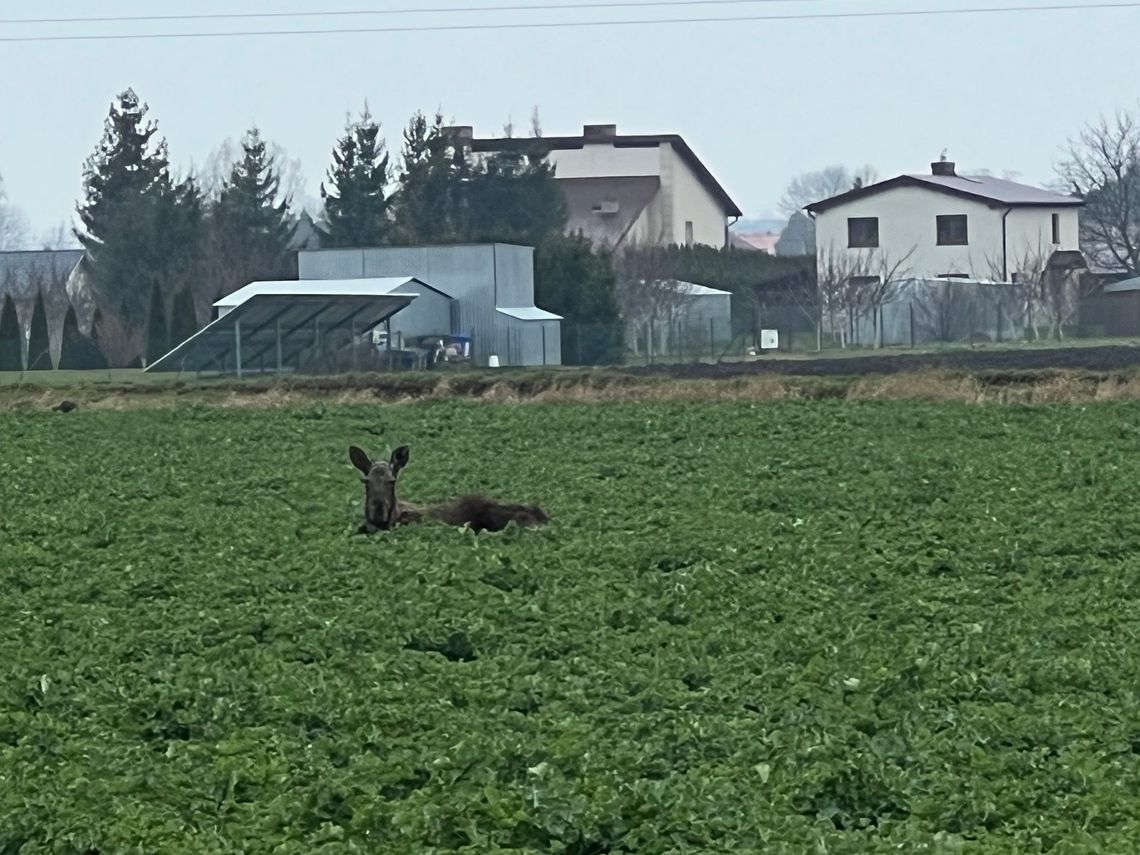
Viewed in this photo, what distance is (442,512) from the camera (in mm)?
17344

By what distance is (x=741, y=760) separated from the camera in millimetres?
8820

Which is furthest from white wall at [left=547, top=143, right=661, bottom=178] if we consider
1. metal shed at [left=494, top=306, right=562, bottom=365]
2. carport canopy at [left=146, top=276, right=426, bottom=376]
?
carport canopy at [left=146, top=276, right=426, bottom=376]

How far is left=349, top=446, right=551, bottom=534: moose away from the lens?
55.4ft

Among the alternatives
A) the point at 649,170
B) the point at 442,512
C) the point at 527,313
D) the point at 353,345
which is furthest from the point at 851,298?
the point at 442,512

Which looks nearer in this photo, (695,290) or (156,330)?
(156,330)

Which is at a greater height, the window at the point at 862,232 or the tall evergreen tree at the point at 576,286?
the window at the point at 862,232

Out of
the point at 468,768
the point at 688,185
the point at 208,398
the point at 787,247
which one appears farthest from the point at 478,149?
the point at 468,768

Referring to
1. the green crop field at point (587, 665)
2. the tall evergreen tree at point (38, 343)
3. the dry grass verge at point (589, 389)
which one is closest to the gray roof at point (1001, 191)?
the tall evergreen tree at point (38, 343)

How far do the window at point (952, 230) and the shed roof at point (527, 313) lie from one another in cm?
2731

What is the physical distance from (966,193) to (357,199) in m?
24.1

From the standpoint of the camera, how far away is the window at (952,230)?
267 feet

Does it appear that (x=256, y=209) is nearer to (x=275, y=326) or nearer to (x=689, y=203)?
(x=689, y=203)

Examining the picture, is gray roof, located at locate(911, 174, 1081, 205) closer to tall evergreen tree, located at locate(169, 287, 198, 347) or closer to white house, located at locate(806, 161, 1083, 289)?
white house, located at locate(806, 161, 1083, 289)

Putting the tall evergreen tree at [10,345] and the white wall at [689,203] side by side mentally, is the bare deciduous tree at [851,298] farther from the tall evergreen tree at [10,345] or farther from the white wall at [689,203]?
the tall evergreen tree at [10,345]
